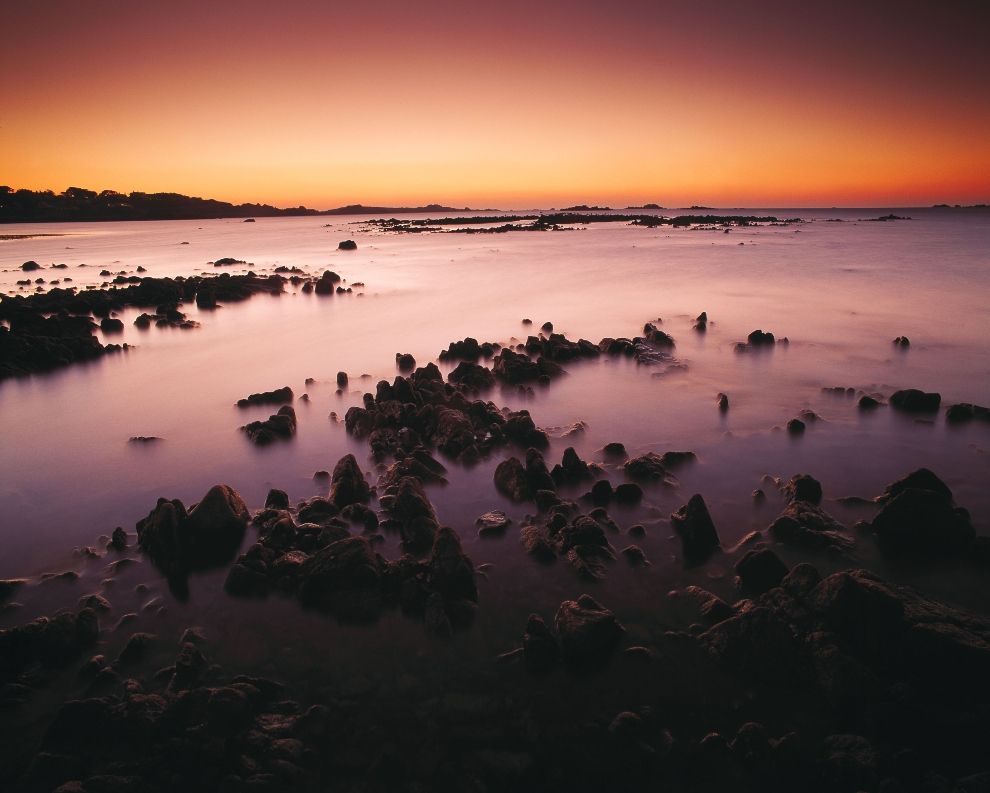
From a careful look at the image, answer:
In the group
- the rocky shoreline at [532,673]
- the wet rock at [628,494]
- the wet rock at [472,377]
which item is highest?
the wet rock at [472,377]

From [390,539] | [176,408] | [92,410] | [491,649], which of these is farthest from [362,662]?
[92,410]

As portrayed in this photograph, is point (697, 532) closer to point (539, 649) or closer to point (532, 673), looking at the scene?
point (539, 649)

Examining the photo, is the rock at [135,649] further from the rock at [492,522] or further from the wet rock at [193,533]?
the rock at [492,522]

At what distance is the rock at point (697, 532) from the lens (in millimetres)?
6297

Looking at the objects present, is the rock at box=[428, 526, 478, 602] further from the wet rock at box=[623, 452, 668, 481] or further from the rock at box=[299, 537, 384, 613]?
the wet rock at box=[623, 452, 668, 481]

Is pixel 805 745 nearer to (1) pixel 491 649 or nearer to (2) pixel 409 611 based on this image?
(1) pixel 491 649

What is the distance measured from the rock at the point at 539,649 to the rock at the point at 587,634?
0.35 feet

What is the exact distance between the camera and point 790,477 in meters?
8.09

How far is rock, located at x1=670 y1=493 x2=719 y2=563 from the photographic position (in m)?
6.30

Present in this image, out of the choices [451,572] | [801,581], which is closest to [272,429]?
[451,572]

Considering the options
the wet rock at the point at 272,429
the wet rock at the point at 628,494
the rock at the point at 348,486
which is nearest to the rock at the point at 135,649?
the rock at the point at 348,486

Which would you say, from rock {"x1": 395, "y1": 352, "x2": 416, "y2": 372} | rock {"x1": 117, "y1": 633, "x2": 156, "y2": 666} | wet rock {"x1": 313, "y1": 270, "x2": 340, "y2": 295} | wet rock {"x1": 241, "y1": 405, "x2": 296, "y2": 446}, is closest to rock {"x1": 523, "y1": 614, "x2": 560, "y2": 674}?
rock {"x1": 117, "y1": 633, "x2": 156, "y2": 666}

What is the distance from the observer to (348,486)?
24.8 feet

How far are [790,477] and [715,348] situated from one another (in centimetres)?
913
